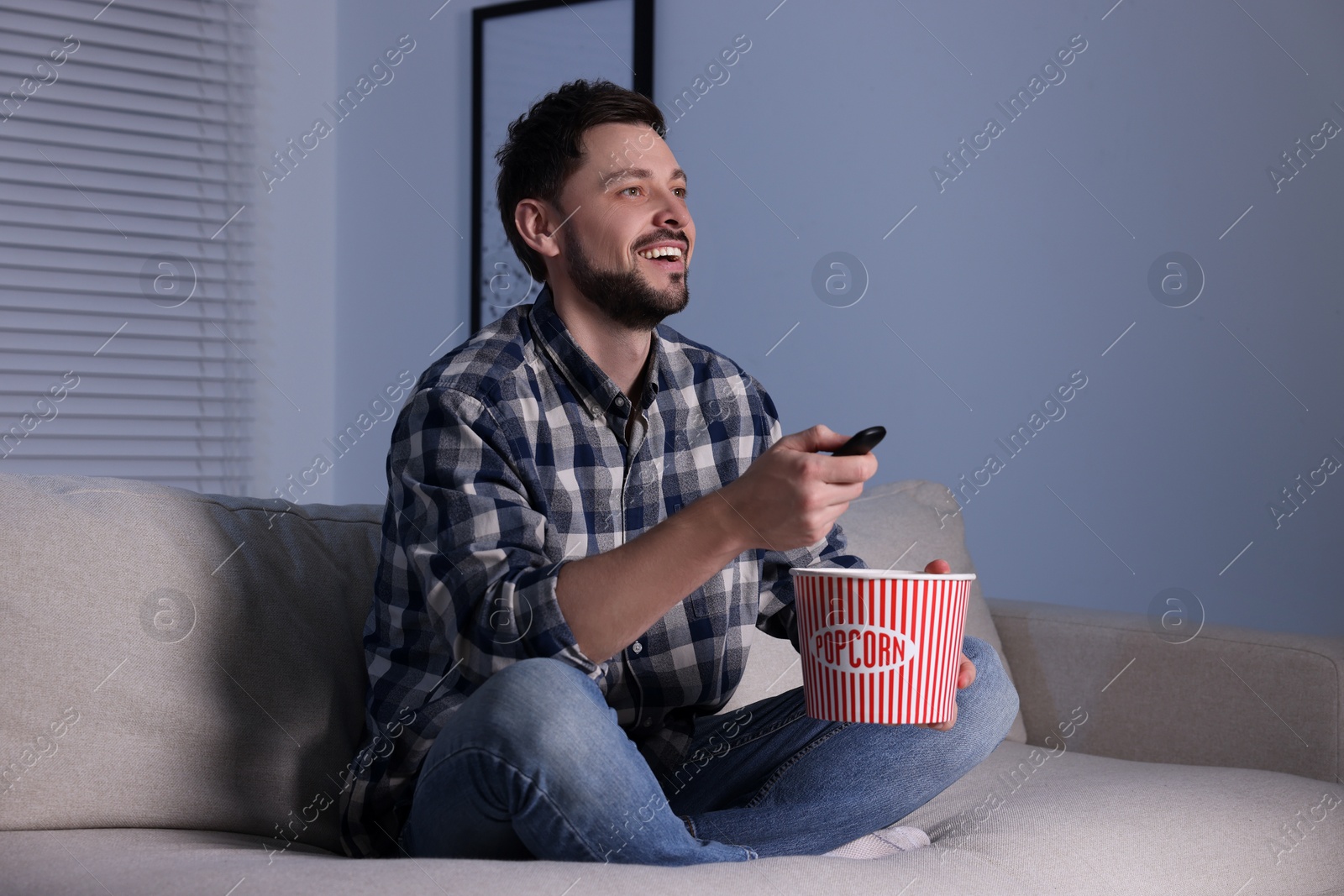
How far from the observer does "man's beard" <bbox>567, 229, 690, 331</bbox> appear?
1486 millimetres

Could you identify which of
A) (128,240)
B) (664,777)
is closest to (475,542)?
(664,777)

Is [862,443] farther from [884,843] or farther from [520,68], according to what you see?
[520,68]

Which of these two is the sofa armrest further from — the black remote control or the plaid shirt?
the black remote control

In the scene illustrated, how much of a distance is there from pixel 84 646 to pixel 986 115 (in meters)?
1.94

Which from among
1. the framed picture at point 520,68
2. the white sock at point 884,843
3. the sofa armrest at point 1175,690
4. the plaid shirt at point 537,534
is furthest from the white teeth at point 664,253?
the framed picture at point 520,68

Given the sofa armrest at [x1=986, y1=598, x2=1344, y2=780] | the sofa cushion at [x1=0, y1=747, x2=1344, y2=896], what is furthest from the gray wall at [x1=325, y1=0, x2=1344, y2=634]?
the sofa cushion at [x1=0, y1=747, x2=1344, y2=896]

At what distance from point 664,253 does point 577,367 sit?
0.69 ft

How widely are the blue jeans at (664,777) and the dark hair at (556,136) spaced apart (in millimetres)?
685

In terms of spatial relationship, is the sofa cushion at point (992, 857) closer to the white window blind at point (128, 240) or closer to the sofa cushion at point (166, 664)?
the sofa cushion at point (166, 664)

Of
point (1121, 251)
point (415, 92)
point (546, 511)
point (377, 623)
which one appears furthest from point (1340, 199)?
point (415, 92)

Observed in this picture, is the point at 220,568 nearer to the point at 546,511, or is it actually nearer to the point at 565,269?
the point at 546,511

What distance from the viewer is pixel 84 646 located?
1241mm

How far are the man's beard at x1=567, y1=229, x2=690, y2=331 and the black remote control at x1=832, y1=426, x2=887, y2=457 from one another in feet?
1.66

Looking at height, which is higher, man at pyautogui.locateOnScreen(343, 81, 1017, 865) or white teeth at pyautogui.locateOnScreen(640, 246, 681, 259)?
white teeth at pyautogui.locateOnScreen(640, 246, 681, 259)
